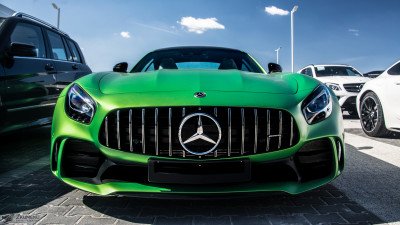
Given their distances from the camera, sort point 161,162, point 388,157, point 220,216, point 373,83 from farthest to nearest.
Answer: point 373,83 < point 388,157 < point 220,216 < point 161,162

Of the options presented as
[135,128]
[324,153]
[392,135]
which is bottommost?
[392,135]

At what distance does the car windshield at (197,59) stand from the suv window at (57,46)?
2.19 meters

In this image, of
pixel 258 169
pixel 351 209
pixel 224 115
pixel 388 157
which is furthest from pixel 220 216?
pixel 388 157

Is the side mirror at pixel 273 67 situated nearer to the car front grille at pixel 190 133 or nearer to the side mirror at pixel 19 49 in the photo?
the car front grille at pixel 190 133

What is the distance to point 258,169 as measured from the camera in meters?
2.64

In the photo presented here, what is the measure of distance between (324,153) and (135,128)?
127 cm

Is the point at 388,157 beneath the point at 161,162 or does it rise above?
beneath

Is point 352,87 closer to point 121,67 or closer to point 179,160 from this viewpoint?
point 121,67

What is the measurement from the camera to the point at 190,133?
8.48ft

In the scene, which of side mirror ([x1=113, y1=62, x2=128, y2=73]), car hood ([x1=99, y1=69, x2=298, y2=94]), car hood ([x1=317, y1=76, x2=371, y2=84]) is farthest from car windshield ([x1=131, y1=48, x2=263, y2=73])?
car hood ([x1=317, y1=76, x2=371, y2=84])

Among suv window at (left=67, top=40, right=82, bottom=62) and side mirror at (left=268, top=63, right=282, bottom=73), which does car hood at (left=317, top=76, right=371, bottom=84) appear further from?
side mirror at (left=268, top=63, right=282, bottom=73)

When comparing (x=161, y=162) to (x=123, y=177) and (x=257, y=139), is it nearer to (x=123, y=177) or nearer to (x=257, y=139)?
(x=123, y=177)

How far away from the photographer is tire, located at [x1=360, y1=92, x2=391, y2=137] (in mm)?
6473

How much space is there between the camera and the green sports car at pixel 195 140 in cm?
256
